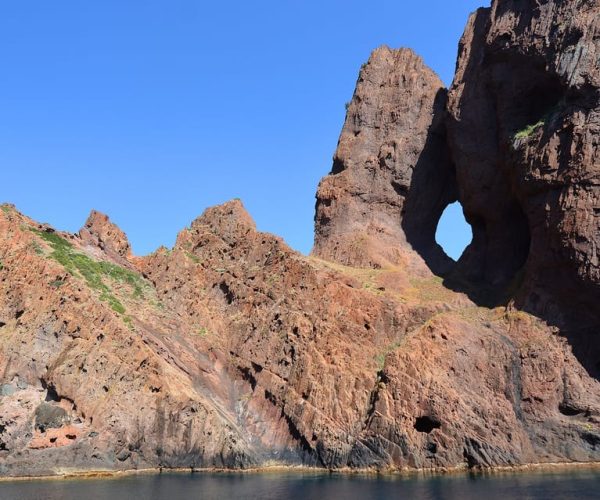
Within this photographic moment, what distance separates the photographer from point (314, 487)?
34156 mm

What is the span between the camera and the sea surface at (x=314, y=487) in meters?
29.7

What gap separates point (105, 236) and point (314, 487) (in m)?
38.6

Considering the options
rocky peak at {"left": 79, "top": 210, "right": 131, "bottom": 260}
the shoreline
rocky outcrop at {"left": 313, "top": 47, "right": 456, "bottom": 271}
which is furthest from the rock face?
rocky peak at {"left": 79, "top": 210, "right": 131, "bottom": 260}

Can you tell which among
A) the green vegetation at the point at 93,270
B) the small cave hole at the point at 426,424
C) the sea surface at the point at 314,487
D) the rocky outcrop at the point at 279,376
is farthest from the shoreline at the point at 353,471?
the green vegetation at the point at 93,270

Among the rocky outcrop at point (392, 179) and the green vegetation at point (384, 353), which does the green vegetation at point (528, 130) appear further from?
the green vegetation at point (384, 353)

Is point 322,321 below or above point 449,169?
below

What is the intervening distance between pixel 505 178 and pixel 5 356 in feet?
A: 142

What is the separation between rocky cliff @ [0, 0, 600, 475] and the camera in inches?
1663

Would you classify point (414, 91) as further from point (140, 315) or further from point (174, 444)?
point (174, 444)

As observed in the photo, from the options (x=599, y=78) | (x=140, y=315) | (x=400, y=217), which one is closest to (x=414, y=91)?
(x=400, y=217)

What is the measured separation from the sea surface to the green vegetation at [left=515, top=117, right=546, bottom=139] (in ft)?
85.0

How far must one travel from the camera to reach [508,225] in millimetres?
56844

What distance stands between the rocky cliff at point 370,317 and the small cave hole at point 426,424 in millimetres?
273

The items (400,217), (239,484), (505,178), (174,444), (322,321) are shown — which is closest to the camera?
(239,484)
